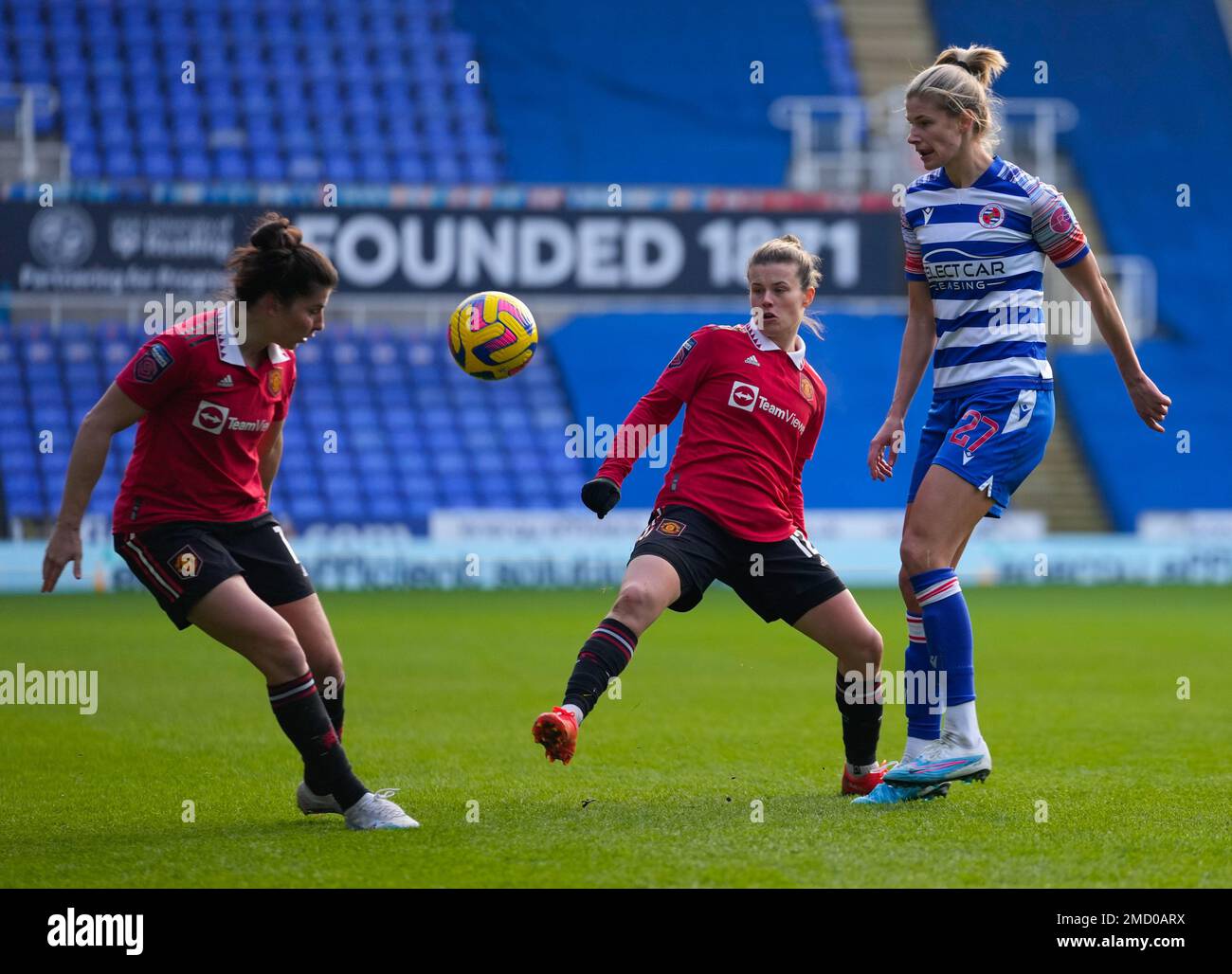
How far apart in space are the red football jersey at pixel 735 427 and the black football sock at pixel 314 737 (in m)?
1.32

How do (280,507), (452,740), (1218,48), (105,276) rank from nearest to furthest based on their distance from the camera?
(452,740)
(105,276)
(280,507)
(1218,48)

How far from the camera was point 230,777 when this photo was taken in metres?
6.17

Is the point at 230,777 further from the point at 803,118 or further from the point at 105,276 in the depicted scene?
the point at 803,118

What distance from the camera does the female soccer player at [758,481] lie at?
217 inches

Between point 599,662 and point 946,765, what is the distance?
4.06 feet

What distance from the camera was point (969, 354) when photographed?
215 inches

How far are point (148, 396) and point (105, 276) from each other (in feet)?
50.5

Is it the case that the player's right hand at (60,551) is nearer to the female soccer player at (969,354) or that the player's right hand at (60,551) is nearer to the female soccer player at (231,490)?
the female soccer player at (231,490)

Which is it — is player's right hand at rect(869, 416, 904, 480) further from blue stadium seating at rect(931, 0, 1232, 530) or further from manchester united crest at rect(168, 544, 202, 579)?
blue stadium seating at rect(931, 0, 1232, 530)

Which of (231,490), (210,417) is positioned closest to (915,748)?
(231,490)

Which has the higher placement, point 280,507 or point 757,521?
point 280,507

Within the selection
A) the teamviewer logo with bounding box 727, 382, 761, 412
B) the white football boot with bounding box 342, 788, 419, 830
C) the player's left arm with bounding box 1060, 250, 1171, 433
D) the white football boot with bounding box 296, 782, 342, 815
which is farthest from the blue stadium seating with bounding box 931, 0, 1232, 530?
the white football boot with bounding box 342, 788, 419, 830

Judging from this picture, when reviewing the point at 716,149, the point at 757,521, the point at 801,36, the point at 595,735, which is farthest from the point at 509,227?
the point at 757,521
